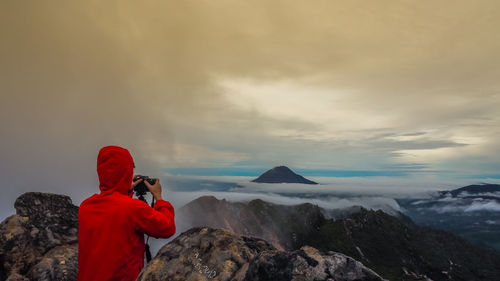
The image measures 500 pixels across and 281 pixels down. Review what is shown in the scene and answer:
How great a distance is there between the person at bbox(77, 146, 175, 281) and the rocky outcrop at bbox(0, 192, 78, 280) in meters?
8.38

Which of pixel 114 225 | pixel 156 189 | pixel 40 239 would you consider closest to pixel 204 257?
pixel 156 189

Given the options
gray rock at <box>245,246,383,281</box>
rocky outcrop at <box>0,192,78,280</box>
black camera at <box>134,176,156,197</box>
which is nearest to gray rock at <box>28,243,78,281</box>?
rocky outcrop at <box>0,192,78,280</box>

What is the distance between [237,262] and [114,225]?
3749 millimetres

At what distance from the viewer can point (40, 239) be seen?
14.5 m

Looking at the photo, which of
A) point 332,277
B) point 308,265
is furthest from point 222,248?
point 332,277

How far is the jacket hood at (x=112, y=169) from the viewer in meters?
6.42

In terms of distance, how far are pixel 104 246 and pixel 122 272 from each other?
0.73 metres

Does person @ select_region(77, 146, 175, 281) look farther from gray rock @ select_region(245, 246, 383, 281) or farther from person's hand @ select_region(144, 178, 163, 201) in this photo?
gray rock @ select_region(245, 246, 383, 281)

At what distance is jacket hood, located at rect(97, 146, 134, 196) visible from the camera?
6418mm

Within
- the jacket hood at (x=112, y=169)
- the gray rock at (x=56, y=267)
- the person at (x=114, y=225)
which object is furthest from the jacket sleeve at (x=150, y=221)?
the gray rock at (x=56, y=267)

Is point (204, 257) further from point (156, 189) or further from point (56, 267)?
point (56, 267)

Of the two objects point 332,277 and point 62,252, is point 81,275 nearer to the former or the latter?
point 332,277

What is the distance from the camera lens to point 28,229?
48.1 feet

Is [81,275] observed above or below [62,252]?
above
